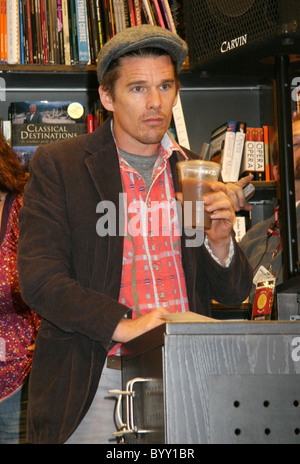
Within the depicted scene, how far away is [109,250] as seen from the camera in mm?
1734

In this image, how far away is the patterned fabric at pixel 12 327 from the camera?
223 centimetres

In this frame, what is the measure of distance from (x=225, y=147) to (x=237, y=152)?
6cm

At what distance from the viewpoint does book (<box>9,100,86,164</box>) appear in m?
3.02

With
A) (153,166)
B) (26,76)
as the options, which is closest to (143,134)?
(153,166)

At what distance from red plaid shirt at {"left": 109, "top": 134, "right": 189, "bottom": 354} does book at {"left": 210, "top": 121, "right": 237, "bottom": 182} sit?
109 centimetres

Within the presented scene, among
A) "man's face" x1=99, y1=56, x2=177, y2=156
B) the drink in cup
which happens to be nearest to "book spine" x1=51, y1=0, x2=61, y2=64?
"man's face" x1=99, y1=56, x2=177, y2=156

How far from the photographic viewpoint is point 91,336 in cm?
154

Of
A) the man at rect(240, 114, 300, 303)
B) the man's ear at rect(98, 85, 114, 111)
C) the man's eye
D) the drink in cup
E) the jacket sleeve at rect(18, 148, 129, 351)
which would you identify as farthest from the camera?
the man at rect(240, 114, 300, 303)

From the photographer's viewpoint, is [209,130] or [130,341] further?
[209,130]

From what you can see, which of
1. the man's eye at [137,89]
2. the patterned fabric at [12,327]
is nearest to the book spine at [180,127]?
the patterned fabric at [12,327]

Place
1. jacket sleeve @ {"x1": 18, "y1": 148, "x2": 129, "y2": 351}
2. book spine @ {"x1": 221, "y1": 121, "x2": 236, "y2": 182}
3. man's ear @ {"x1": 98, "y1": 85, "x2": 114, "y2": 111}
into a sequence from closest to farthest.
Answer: jacket sleeve @ {"x1": 18, "y1": 148, "x2": 129, "y2": 351}
man's ear @ {"x1": 98, "y1": 85, "x2": 114, "y2": 111}
book spine @ {"x1": 221, "y1": 121, "x2": 236, "y2": 182}

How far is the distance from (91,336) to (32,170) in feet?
1.78

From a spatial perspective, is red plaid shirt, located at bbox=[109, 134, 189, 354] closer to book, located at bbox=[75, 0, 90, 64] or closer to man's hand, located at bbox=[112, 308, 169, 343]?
man's hand, located at bbox=[112, 308, 169, 343]
